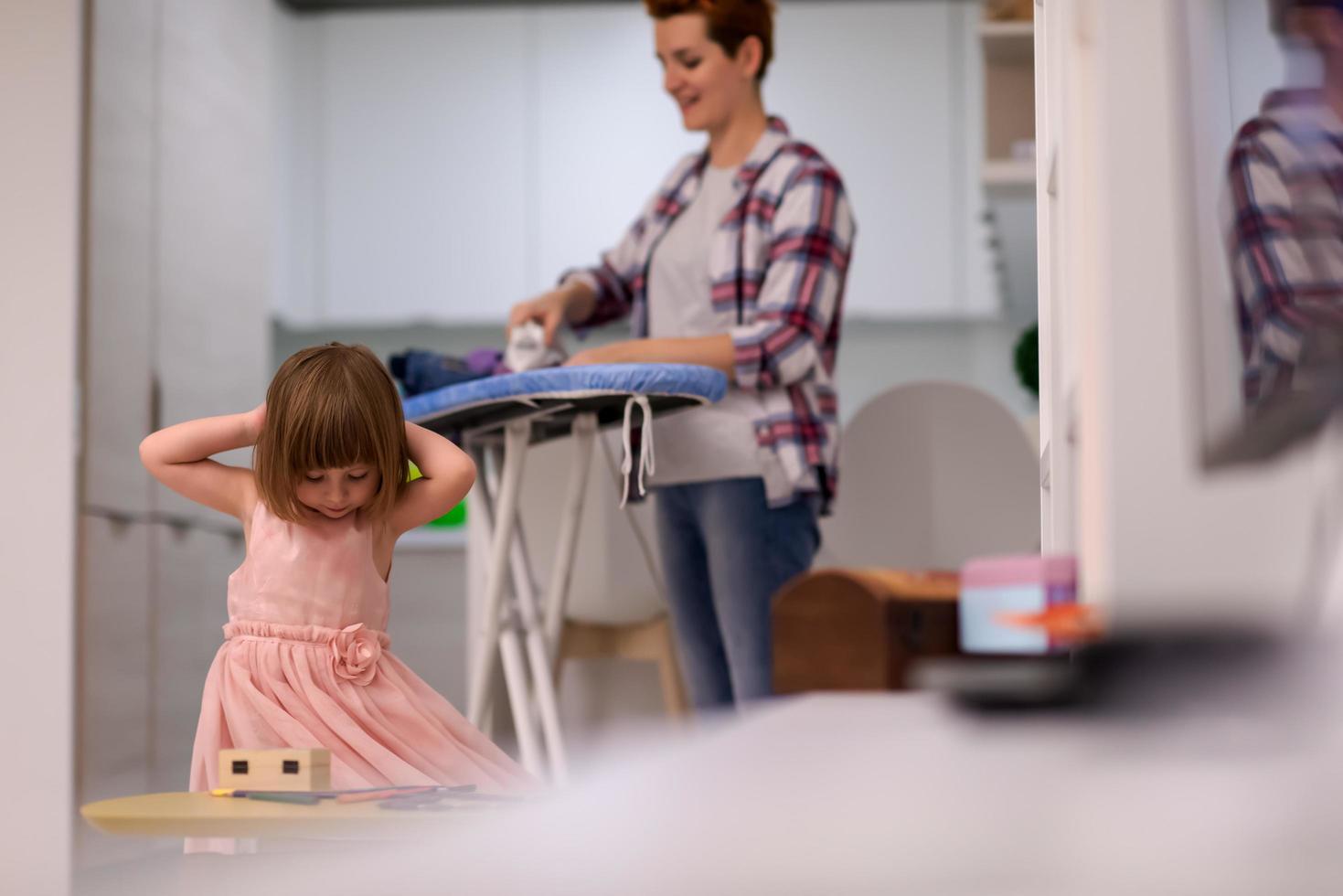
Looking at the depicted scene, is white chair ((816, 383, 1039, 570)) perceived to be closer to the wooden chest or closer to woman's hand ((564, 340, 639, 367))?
woman's hand ((564, 340, 639, 367))

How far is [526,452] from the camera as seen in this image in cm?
207

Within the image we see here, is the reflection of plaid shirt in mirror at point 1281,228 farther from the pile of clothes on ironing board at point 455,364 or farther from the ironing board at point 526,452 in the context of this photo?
the pile of clothes on ironing board at point 455,364

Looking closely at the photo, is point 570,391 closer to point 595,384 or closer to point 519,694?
point 595,384

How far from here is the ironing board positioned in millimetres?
1813

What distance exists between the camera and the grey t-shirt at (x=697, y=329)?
1.93 m

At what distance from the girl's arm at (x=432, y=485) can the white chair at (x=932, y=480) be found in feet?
3.83

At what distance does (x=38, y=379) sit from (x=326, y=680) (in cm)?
89

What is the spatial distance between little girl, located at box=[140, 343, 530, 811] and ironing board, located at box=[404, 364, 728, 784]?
0.97ft

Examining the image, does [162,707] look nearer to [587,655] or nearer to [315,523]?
[587,655]

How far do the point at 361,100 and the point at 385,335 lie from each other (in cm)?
69

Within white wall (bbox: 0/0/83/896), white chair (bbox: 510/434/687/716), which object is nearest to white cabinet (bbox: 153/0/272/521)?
white wall (bbox: 0/0/83/896)

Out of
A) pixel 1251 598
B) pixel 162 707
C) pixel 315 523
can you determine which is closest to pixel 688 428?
pixel 315 523

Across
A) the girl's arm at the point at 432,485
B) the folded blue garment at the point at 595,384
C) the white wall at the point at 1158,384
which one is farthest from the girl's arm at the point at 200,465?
the white wall at the point at 1158,384

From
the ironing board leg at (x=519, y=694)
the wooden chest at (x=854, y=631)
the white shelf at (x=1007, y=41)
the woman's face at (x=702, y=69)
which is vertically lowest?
the ironing board leg at (x=519, y=694)
